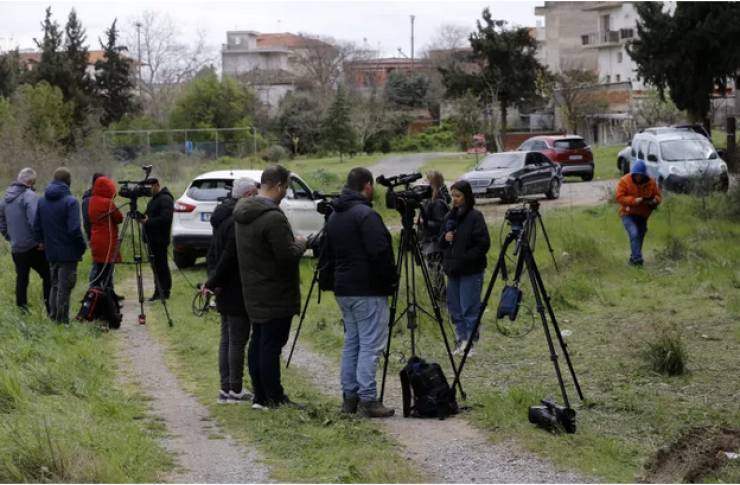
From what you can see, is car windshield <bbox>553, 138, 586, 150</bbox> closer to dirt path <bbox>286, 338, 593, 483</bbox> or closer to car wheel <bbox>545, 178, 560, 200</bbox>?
car wheel <bbox>545, 178, 560, 200</bbox>

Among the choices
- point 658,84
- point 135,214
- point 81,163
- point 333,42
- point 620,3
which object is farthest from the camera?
point 333,42

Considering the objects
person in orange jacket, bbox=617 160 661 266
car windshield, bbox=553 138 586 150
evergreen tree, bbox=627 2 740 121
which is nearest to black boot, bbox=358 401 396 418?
person in orange jacket, bbox=617 160 661 266

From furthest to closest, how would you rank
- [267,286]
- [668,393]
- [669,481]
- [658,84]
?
1. [658,84]
2. [668,393]
3. [267,286]
4. [669,481]

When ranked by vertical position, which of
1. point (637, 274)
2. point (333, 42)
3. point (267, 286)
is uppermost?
point (333, 42)

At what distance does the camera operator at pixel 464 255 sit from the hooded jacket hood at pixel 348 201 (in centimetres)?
285

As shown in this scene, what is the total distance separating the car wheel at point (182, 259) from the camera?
20734mm

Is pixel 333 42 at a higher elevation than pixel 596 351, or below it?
higher

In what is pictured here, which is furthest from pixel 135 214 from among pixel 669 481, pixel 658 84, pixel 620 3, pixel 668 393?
pixel 620 3

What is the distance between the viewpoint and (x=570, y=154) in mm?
40719

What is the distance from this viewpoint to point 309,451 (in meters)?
7.95

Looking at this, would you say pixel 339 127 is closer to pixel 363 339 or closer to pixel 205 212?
pixel 205 212

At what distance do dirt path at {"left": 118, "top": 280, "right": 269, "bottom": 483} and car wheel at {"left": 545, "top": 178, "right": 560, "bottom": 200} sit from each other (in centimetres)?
2174

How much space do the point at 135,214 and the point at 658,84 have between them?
2979 centimetres

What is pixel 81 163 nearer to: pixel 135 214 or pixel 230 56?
pixel 135 214
